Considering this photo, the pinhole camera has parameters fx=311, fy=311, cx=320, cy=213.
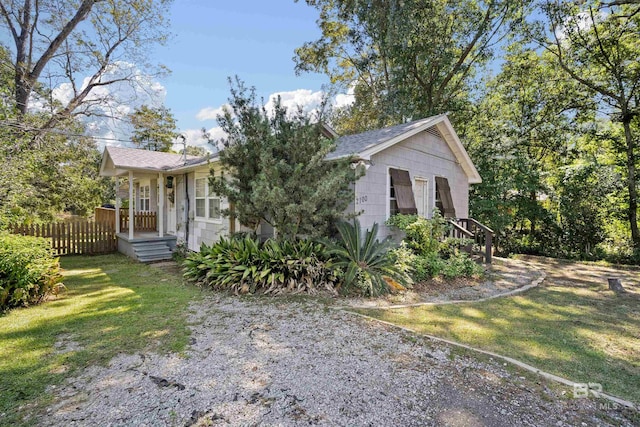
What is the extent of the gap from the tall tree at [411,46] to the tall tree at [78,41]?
8.30m

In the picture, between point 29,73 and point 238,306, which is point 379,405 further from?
point 29,73

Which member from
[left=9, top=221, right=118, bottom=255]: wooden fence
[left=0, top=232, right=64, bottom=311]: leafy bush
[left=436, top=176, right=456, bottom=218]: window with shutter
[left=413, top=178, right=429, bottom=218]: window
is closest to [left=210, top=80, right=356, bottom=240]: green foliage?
[left=0, top=232, right=64, bottom=311]: leafy bush

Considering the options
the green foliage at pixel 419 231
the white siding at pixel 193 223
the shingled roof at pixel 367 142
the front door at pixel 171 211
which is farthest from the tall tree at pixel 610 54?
the front door at pixel 171 211

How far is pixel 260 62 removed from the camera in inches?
539

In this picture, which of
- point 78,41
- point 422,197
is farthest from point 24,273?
point 78,41

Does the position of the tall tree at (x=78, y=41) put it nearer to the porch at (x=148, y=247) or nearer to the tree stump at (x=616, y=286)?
Answer: the porch at (x=148, y=247)

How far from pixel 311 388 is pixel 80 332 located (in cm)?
342

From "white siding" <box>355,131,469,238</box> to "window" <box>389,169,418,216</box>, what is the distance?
8.5 inches

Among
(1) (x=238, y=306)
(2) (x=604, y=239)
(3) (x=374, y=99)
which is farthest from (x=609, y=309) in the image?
(3) (x=374, y=99)

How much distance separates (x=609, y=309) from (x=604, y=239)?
7880mm

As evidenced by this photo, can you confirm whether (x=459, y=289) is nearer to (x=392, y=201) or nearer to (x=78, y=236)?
(x=392, y=201)

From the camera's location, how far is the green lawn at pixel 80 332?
2893mm

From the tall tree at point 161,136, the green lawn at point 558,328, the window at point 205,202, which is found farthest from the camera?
the tall tree at point 161,136

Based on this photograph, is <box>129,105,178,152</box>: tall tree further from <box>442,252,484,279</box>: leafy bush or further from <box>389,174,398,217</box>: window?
<box>442,252,484,279</box>: leafy bush
